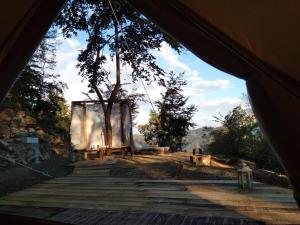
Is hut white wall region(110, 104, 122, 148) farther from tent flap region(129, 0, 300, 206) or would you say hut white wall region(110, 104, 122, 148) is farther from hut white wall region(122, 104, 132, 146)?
tent flap region(129, 0, 300, 206)

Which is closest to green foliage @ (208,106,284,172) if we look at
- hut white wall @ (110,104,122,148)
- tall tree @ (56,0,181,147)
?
tall tree @ (56,0,181,147)

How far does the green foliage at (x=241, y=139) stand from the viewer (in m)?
10.3

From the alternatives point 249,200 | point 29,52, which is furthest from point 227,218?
point 29,52

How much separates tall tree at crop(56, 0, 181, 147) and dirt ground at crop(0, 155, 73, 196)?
166 centimetres

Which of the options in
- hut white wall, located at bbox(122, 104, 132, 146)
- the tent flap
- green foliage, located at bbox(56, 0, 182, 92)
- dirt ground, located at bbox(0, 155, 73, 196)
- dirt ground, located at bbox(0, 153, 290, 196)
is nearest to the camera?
the tent flap

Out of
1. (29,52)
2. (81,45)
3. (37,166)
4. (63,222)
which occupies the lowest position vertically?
(63,222)

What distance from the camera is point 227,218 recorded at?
11.9ft

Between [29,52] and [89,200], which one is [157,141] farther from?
[29,52]

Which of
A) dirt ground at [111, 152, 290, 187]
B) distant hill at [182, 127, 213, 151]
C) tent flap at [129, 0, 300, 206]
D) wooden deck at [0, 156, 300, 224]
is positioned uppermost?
distant hill at [182, 127, 213, 151]

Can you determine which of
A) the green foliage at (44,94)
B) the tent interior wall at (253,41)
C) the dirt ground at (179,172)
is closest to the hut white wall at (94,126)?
the dirt ground at (179,172)

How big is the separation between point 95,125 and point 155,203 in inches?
247

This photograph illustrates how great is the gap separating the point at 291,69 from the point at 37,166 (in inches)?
329

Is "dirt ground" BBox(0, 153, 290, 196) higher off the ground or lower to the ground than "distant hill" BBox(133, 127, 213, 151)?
lower

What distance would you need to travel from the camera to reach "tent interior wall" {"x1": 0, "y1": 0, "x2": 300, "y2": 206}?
7.64 feet
